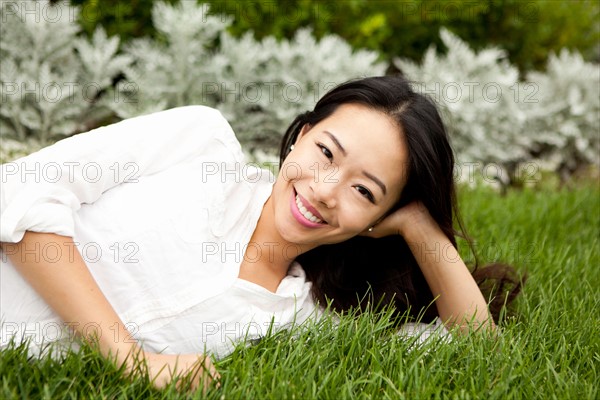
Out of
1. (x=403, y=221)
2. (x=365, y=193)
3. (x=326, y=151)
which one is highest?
(x=326, y=151)

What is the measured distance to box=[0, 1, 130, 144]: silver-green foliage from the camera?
13.7 feet

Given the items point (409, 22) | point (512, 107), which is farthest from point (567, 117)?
point (409, 22)

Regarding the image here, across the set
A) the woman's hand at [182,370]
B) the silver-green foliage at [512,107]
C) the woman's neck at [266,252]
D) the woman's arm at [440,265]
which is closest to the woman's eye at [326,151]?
the woman's neck at [266,252]

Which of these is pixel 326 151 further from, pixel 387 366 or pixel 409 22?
pixel 409 22

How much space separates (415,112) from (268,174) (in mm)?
572

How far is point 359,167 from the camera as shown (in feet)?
7.16

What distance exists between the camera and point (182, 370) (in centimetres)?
185

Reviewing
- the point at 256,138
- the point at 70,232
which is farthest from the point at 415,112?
the point at 256,138

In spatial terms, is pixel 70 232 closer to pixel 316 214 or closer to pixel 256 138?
pixel 316 214

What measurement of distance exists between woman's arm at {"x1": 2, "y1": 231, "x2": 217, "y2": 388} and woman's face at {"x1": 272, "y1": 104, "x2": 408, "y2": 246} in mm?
560

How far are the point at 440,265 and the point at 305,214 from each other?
0.66m

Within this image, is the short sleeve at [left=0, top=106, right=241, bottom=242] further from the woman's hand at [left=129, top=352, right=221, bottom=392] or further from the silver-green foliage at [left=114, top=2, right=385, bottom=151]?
the silver-green foliage at [left=114, top=2, right=385, bottom=151]

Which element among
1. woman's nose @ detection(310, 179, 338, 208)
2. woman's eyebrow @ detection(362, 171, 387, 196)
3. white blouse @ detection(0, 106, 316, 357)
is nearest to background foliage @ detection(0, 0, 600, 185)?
woman's eyebrow @ detection(362, 171, 387, 196)

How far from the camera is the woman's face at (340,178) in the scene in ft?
7.14
